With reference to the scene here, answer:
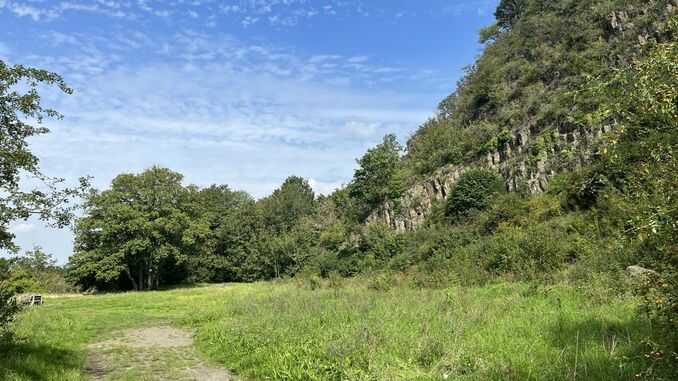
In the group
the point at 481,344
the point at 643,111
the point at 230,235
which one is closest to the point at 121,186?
the point at 230,235

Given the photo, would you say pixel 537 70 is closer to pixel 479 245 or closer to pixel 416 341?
pixel 479 245

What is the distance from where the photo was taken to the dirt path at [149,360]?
30.1ft

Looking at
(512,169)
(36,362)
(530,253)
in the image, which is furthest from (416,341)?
(512,169)

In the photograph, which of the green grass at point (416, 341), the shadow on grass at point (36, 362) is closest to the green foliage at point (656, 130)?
the green grass at point (416, 341)

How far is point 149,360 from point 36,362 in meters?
2.41

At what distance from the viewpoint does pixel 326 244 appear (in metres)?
46.7

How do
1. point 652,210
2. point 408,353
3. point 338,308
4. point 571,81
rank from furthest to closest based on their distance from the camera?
point 571,81, point 338,308, point 408,353, point 652,210

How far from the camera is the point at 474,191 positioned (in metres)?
31.3

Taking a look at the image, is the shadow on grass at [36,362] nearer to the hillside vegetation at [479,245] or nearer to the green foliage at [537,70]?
the hillside vegetation at [479,245]

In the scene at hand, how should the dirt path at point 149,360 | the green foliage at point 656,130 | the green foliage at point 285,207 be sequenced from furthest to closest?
the green foliage at point 285,207 → the dirt path at point 149,360 → the green foliage at point 656,130

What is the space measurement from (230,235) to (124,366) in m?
51.0

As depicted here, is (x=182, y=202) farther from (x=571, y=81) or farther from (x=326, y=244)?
(x=571, y=81)

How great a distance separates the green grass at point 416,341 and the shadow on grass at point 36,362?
3 centimetres

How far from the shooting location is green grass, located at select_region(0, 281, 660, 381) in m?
6.68
